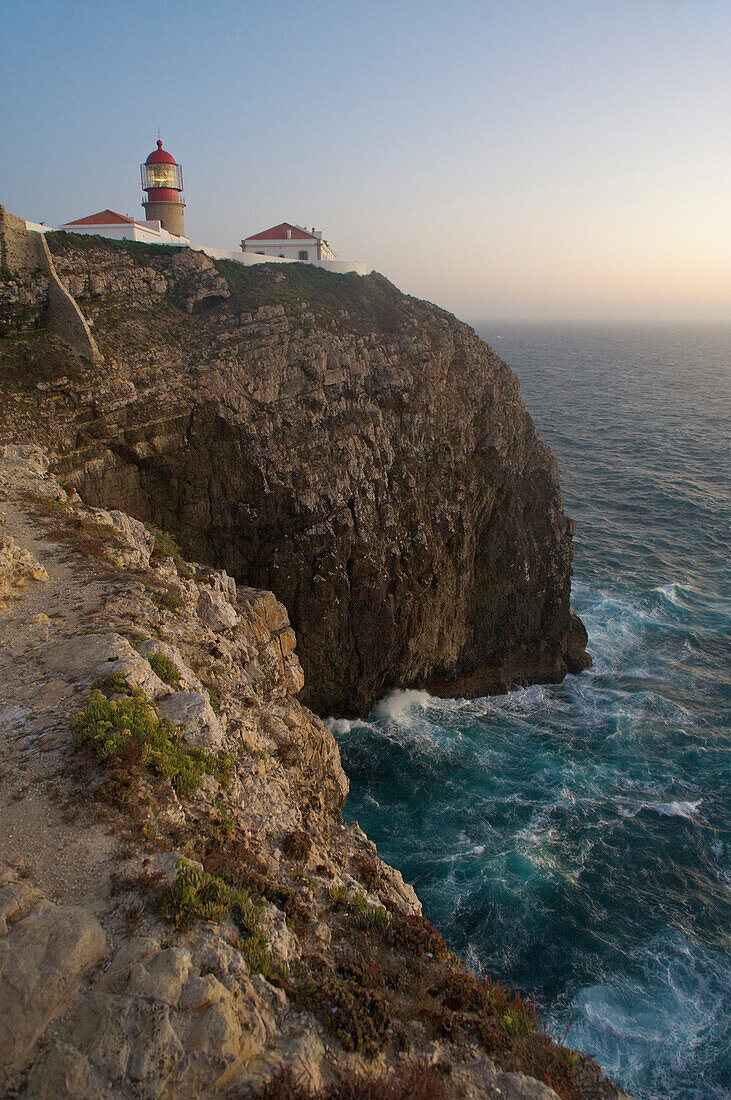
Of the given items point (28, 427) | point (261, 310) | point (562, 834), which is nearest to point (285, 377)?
point (261, 310)

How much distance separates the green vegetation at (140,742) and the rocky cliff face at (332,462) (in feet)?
63.2

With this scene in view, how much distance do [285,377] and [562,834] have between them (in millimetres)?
25921

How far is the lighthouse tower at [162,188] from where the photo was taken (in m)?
46.5

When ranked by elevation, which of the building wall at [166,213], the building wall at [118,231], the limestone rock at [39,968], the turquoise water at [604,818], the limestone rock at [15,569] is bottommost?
the turquoise water at [604,818]

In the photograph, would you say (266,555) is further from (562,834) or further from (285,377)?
(562,834)

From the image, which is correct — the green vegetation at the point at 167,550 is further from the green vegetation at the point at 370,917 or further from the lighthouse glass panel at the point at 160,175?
the lighthouse glass panel at the point at 160,175

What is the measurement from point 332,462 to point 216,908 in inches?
1028

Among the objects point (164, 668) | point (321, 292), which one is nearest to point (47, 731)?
point (164, 668)

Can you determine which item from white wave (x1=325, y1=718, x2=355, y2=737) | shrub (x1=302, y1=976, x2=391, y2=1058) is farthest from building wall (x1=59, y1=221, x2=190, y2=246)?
shrub (x1=302, y1=976, x2=391, y2=1058)

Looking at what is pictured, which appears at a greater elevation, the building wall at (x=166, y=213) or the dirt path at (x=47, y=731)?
the building wall at (x=166, y=213)

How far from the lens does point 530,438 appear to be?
38531 mm

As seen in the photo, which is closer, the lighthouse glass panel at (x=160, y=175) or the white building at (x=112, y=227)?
the white building at (x=112, y=227)

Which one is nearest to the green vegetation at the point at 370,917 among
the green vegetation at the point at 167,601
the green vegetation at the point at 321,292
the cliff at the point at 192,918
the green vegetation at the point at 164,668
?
the cliff at the point at 192,918

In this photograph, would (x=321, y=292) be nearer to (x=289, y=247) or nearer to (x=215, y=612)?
(x=289, y=247)
